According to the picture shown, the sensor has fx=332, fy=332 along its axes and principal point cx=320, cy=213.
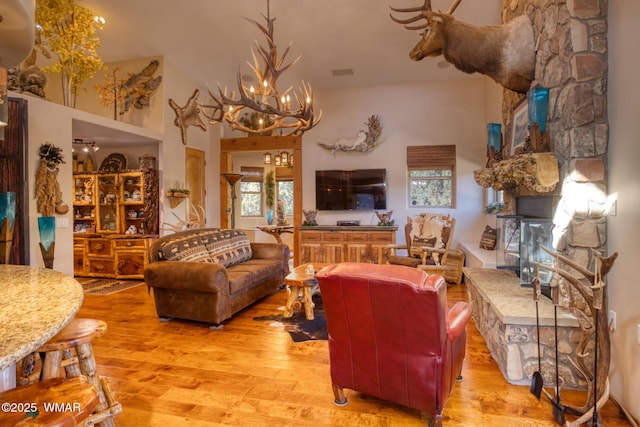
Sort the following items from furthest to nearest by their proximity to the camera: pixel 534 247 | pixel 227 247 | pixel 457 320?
pixel 227 247 → pixel 534 247 → pixel 457 320

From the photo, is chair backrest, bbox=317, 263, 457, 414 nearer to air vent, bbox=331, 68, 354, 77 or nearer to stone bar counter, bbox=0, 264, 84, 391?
stone bar counter, bbox=0, 264, 84, 391

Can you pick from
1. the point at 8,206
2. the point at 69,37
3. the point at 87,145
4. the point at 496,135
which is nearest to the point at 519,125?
the point at 496,135

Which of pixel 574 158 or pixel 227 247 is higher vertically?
pixel 574 158

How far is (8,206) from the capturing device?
3332 millimetres

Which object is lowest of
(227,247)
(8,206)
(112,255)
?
(112,255)

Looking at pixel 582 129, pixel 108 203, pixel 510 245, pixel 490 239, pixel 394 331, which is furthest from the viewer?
pixel 108 203

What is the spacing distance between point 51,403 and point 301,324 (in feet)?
8.52

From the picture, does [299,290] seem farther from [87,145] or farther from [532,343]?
[87,145]

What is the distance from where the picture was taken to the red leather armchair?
1651 millimetres

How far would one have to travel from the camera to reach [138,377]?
2.46 metres

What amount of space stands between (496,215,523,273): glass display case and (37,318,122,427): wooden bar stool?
3458 mm

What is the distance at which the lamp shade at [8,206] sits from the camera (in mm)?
3297

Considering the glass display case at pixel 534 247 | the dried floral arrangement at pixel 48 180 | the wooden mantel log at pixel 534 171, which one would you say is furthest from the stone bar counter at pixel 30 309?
the glass display case at pixel 534 247

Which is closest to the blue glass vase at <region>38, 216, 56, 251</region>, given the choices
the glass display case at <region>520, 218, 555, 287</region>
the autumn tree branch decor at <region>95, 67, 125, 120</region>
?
the autumn tree branch decor at <region>95, 67, 125, 120</region>
